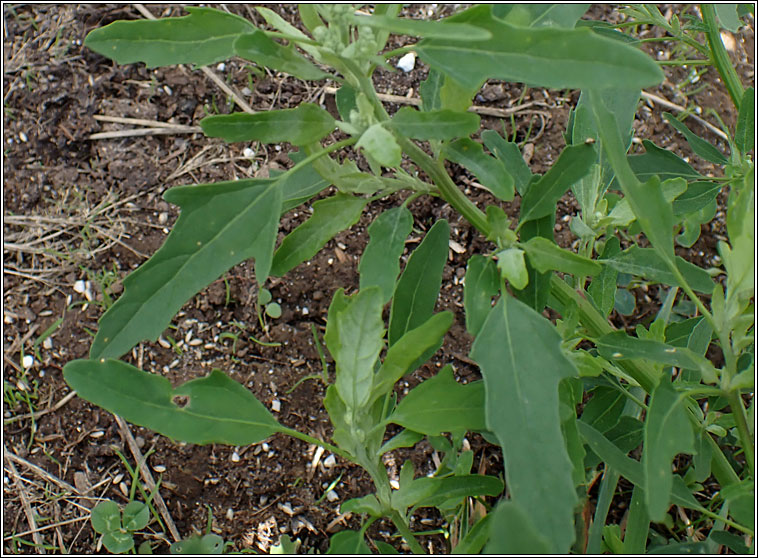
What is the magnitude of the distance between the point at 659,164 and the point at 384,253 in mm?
861

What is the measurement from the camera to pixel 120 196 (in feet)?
7.64

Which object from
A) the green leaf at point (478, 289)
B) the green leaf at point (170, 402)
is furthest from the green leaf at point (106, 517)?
the green leaf at point (478, 289)

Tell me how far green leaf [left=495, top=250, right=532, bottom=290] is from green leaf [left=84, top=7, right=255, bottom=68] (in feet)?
1.78

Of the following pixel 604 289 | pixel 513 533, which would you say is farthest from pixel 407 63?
pixel 513 533

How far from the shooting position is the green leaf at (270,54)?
38.9 inches

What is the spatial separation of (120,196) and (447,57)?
1634 mm

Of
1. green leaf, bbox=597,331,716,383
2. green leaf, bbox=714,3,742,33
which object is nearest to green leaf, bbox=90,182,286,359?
green leaf, bbox=597,331,716,383

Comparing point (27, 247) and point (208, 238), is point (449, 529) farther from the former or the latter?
point (27, 247)

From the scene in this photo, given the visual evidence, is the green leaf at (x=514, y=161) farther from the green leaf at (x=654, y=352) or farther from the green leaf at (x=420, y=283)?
the green leaf at (x=654, y=352)

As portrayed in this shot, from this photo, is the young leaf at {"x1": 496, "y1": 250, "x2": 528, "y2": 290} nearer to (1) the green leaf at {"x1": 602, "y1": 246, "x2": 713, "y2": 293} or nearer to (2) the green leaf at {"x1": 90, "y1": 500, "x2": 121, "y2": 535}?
(1) the green leaf at {"x1": 602, "y1": 246, "x2": 713, "y2": 293}

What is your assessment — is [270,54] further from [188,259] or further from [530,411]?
[530,411]

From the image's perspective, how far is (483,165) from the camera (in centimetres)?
112

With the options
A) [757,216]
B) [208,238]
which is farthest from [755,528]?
[208,238]

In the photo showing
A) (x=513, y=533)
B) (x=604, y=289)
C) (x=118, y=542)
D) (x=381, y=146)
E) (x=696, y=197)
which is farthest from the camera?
(x=118, y=542)
